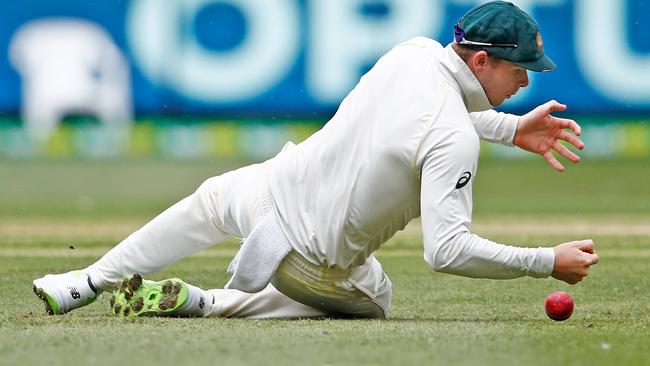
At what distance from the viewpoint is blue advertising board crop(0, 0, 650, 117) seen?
53.7 ft

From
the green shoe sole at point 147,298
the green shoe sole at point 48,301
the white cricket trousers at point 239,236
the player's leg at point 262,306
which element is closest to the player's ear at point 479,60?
the white cricket trousers at point 239,236

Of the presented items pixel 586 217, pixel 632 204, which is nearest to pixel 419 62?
pixel 586 217

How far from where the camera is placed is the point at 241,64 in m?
16.5

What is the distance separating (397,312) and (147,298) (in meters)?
1.12

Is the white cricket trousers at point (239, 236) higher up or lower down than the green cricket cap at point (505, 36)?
lower down

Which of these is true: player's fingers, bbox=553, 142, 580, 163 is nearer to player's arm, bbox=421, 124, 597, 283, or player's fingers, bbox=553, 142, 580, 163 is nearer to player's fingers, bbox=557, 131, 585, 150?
player's fingers, bbox=557, 131, 585, 150

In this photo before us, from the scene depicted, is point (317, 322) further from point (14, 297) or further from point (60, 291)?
point (14, 297)

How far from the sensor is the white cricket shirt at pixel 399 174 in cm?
498

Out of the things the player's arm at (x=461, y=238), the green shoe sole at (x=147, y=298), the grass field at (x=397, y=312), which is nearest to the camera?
the grass field at (x=397, y=312)

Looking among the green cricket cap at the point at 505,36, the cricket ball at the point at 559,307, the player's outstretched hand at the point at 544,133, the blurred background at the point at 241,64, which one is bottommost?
the blurred background at the point at 241,64

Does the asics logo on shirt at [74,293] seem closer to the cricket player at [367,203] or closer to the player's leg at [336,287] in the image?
the cricket player at [367,203]

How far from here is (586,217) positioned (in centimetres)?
1223

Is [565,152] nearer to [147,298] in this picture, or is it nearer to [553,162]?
[553,162]

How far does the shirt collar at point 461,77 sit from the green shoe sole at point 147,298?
1307 millimetres
